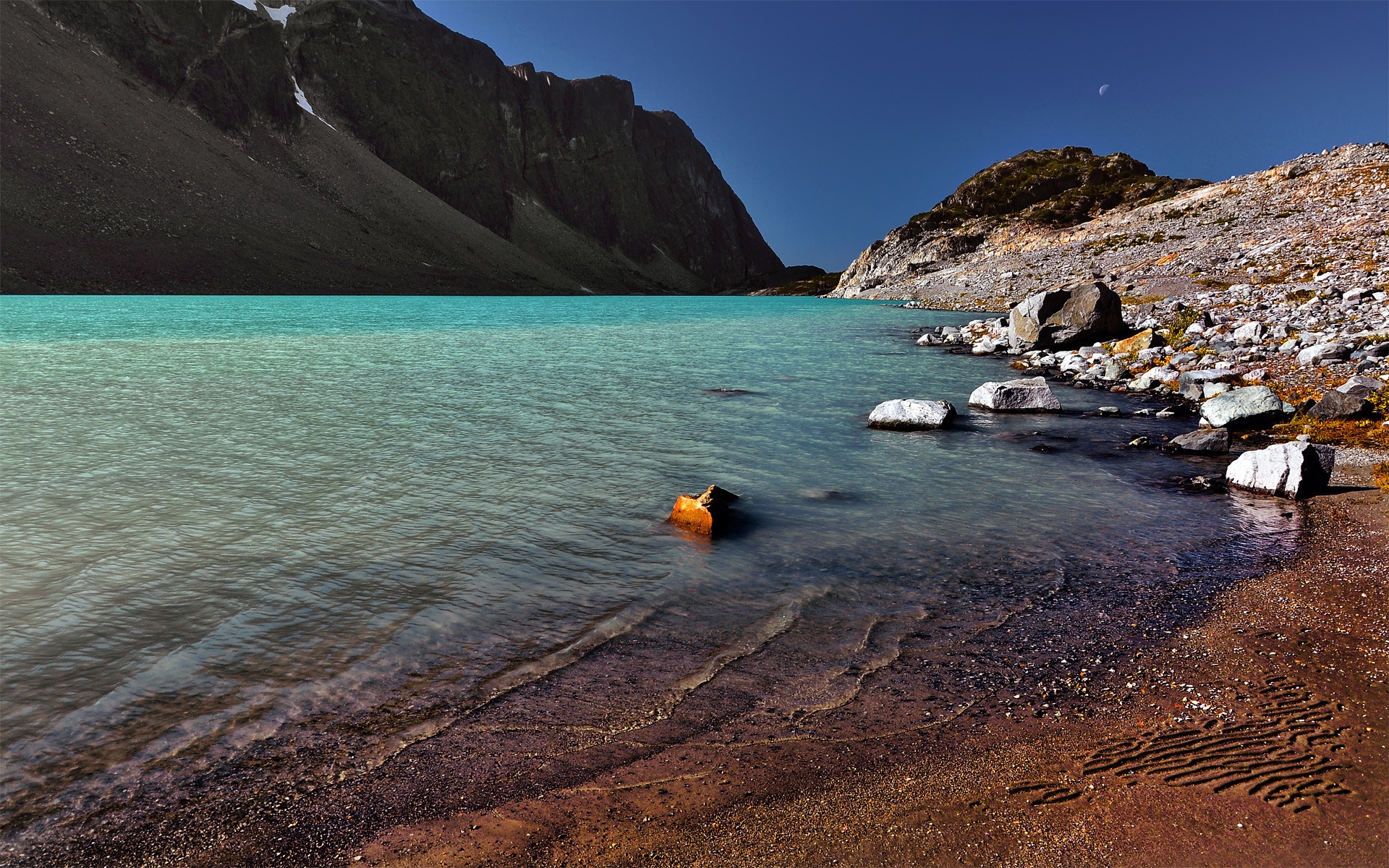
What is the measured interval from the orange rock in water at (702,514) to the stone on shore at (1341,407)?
13.0 metres

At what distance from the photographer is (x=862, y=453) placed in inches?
543

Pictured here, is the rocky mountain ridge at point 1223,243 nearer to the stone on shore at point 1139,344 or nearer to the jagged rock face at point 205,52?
the stone on shore at point 1139,344

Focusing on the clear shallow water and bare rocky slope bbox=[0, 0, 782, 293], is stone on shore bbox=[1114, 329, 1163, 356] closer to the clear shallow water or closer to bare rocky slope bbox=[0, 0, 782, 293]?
the clear shallow water

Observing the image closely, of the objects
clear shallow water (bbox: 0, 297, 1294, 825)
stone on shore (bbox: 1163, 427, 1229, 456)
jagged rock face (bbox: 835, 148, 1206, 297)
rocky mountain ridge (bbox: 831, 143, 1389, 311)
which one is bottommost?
clear shallow water (bbox: 0, 297, 1294, 825)

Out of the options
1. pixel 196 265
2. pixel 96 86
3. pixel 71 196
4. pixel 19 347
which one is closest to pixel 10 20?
pixel 96 86

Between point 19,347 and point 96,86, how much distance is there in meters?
151

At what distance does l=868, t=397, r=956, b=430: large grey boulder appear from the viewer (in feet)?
52.2

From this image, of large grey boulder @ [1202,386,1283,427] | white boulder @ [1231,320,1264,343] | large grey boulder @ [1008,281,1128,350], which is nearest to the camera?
large grey boulder @ [1202,386,1283,427]

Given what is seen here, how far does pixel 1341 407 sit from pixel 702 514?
13.6m

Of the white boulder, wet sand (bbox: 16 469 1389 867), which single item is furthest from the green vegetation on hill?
wet sand (bbox: 16 469 1389 867)

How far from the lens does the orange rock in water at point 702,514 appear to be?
9117mm

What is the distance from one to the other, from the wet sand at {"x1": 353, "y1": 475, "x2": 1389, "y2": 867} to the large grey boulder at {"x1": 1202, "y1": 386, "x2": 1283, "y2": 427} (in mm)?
10817

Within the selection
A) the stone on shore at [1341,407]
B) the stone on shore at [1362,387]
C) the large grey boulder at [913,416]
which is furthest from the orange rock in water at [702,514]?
the stone on shore at [1362,387]

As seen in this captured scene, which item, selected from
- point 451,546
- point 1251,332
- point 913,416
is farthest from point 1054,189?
point 451,546
